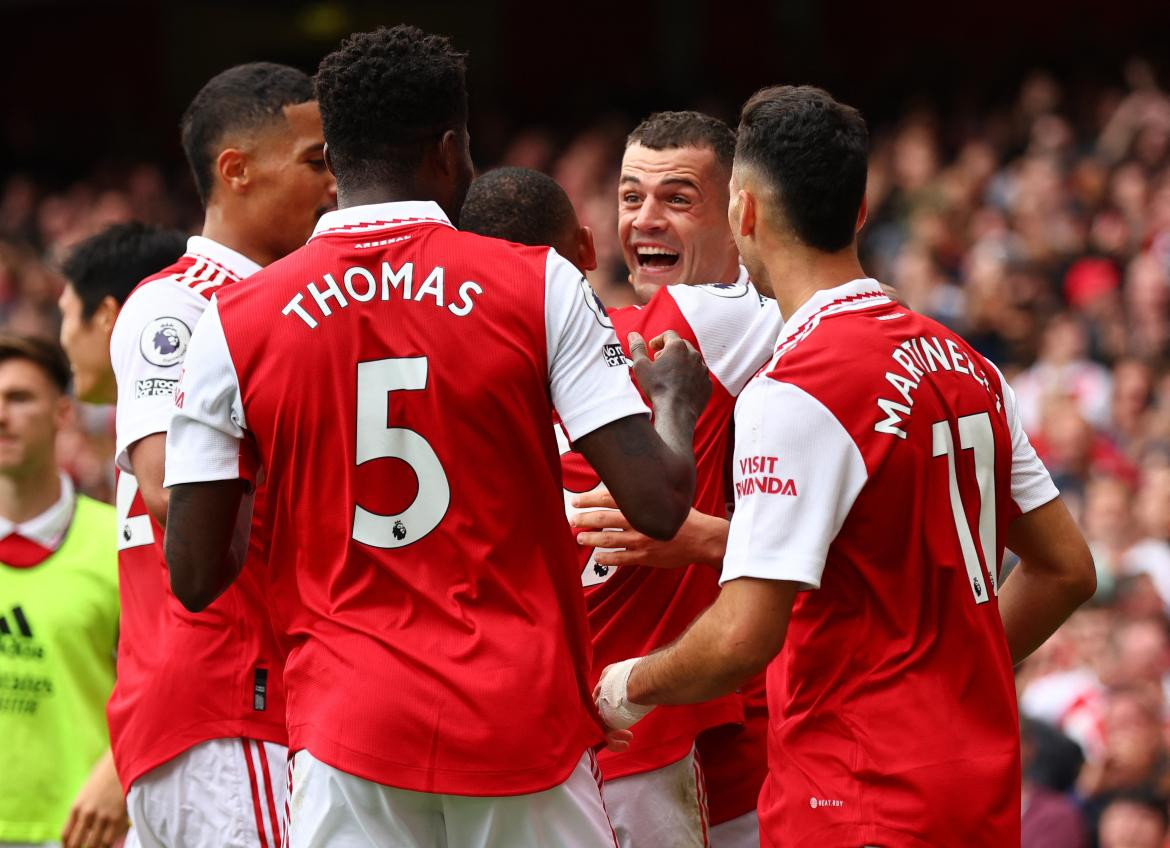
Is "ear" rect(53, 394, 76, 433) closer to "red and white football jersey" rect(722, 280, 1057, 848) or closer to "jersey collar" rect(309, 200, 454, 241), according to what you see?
"jersey collar" rect(309, 200, 454, 241)

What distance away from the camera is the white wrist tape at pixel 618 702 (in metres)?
3.63

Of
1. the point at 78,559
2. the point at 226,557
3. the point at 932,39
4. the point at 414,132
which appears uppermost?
the point at 932,39

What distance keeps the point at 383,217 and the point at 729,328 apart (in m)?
1.03

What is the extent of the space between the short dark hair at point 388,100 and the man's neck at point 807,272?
719mm

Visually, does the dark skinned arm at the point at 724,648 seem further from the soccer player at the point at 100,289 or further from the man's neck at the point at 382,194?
the soccer player at the point at 100,289

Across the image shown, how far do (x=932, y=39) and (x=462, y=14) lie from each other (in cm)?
741

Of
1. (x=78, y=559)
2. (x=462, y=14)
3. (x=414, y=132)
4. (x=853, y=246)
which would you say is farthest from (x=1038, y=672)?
(x=462, y=14)

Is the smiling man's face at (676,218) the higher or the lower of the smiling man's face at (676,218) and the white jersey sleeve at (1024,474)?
the higher

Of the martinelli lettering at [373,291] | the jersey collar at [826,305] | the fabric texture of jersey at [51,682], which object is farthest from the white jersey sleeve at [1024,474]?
the fabric texture of jersey at [51,682]

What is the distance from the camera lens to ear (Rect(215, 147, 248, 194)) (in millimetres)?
4551

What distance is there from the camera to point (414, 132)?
346 cm

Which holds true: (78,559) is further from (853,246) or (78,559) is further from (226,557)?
(853,246)

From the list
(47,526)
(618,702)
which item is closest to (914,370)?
(618,702)

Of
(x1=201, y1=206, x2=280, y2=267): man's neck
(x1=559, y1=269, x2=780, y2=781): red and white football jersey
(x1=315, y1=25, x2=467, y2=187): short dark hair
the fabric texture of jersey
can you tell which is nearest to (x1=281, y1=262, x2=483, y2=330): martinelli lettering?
A: (x1=315, y1=25, x2=467, y2=187): short dark hair
